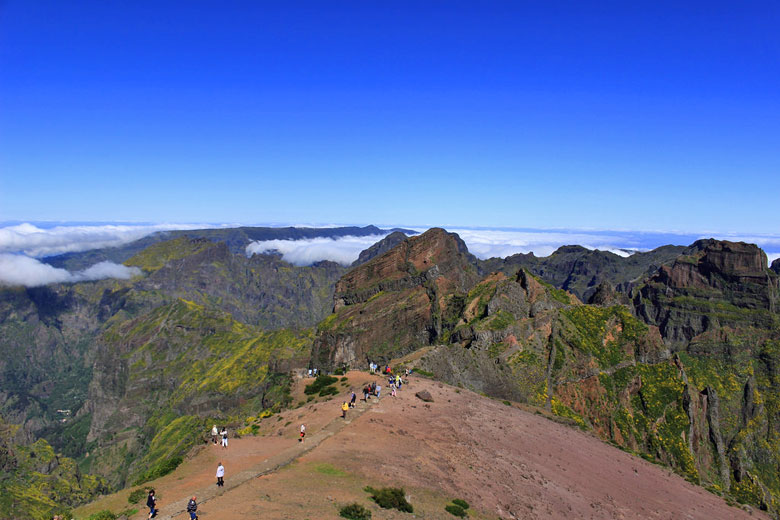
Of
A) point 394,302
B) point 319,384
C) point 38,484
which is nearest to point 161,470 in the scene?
point 319,384

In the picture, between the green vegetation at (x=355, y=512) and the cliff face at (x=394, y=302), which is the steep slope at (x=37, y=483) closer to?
the cliff face at (x=394, y=302)

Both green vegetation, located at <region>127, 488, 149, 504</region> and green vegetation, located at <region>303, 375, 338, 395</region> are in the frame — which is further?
green vegetation, located at <region>303, 375, 338, 395</region>

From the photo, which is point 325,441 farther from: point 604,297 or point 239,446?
point 604,297

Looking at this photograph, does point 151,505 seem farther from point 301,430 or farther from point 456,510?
point 456,510

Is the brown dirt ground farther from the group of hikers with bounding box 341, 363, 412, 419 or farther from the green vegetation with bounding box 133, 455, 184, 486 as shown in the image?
the group of hikers with bounding box 341, 363, 412, 419

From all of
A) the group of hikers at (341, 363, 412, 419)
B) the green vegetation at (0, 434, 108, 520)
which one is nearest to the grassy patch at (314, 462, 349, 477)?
the group of hikers at (341, 363, 412, 419)

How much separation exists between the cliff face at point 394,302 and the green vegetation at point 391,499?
98.7m

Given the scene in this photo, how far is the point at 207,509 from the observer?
3022cm

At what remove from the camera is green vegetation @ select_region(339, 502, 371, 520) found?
3012cm

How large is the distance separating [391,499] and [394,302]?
118090 millimetres

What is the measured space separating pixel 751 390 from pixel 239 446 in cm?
17845

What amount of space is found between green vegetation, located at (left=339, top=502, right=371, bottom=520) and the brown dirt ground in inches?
22.5

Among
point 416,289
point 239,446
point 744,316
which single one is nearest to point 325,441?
point 239,446

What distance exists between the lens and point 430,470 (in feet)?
138
